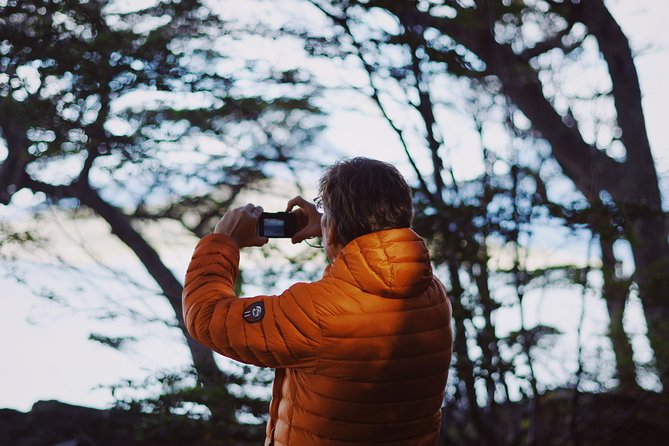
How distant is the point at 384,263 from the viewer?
136 cm

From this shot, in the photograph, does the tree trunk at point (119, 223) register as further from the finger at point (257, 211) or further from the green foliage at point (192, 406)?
the finger at point (257, 211)

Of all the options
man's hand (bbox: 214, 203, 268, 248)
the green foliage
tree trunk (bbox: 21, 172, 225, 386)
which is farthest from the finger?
tree trunk (bbox: 21, 172, 225, 386)

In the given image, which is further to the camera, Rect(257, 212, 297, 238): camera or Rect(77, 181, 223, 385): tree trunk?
Rect(77, 181, 223, 385): tree trunk

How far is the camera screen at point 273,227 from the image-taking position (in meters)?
1.63

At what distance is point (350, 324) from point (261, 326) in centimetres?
16

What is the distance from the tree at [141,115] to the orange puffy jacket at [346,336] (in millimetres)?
2034

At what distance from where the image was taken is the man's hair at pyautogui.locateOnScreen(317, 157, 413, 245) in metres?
1.41

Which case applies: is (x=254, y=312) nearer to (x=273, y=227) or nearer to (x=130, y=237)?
(x=273, y=227)

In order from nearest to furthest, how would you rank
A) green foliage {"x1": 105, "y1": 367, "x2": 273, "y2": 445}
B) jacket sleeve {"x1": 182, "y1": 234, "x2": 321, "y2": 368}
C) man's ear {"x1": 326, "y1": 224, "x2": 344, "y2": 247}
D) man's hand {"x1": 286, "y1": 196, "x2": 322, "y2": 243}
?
jacket sleeve {"x1": 182, "y1": 234, "x2": 321, "y2": 368} < man's ear {"x1": 326, "y1": 224, "x2": 344, "y2": 247} < man's hand {"x1": 286, "y1": 196, "x2": 322, "y2": 243} < green foliage {"x1": 105, "y1": 367, "x2": 273, "y2": 445}

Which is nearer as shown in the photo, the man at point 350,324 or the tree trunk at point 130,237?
the man at point 350,324

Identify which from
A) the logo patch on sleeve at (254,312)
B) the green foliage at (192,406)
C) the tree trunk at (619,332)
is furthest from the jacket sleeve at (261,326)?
the tree trunk at (619,332)

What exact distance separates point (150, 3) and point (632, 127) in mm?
4154

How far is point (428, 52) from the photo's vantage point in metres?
3.51

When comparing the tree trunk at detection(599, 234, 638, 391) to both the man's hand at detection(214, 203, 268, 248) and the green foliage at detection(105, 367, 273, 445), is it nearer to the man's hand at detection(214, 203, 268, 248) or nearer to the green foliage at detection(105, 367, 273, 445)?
the green foliage at detection(105, 367, 273, 445)
